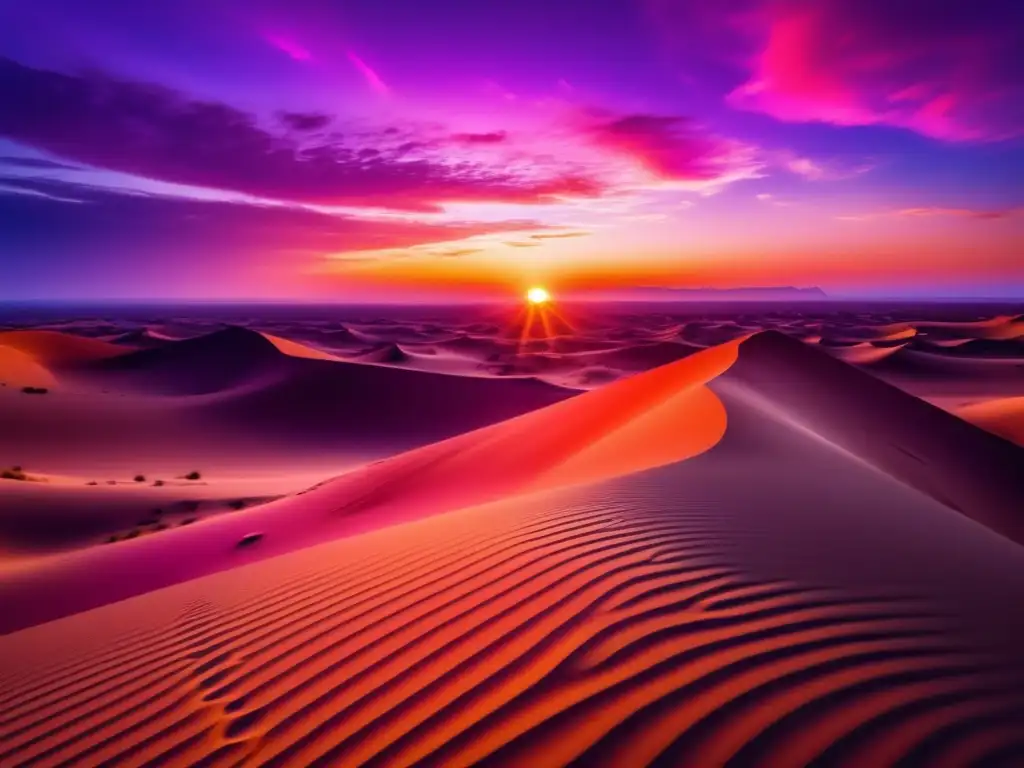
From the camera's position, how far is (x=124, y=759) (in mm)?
2350

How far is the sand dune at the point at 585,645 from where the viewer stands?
78.3 inches

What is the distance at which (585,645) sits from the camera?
7.98ft

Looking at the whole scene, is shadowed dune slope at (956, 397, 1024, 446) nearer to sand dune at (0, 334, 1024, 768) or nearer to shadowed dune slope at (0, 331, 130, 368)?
sand dune at (0, 334, 1024, 768)

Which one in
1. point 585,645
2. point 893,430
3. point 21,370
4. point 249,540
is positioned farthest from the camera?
point 21,370

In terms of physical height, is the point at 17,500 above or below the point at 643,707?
below

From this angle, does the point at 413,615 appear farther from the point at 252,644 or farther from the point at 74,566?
the point at 74,566

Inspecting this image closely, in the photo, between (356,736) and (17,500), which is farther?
(17,500)

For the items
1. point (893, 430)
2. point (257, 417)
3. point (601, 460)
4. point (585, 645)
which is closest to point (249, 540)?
point (601, 460)

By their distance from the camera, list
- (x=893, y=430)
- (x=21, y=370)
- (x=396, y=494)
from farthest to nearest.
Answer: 1. (x=21, y=370)
2. (x=893, y=430)
3. (x=396, y=494)

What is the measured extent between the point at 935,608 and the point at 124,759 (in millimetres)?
3604

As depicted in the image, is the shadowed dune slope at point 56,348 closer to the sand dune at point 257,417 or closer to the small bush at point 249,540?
the sand dune at point 257,417

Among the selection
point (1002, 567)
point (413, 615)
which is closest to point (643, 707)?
point (413, 615)

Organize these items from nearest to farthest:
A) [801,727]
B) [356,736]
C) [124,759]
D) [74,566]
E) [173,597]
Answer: [801,727] < [356,736] < [124,759] < [173,597] < [74,566]

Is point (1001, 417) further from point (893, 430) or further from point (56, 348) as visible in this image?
point (56, 348)
